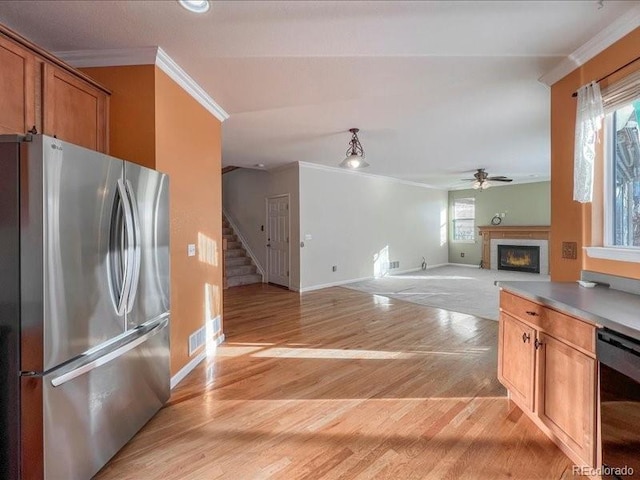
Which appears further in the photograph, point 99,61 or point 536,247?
point 536,247

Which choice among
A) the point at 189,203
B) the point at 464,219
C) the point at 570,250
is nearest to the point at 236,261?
the point at 189,203

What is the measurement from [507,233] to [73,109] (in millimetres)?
9707

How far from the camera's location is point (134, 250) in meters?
1.84

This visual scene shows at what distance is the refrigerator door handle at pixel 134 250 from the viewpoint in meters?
1.81

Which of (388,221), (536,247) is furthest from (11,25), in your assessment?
(536,247)

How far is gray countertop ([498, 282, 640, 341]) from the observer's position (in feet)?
4.42

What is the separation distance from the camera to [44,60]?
6.02 ft

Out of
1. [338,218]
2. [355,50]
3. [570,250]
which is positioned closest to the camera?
[355,50]

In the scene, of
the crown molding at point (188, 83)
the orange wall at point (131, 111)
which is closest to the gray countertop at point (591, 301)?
the orange wall at point (131, 111)

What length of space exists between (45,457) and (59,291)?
0.70 metres

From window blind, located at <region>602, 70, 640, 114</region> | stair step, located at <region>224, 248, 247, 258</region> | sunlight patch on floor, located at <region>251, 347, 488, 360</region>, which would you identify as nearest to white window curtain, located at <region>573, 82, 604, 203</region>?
window blind, located at <region>602, 70, 640, 114</region>

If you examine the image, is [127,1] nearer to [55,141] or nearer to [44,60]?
[44,60]

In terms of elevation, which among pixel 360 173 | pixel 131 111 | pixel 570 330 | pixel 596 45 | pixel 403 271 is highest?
pixel 360 173

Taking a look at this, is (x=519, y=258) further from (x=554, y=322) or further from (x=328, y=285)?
(x=554, y=322)
